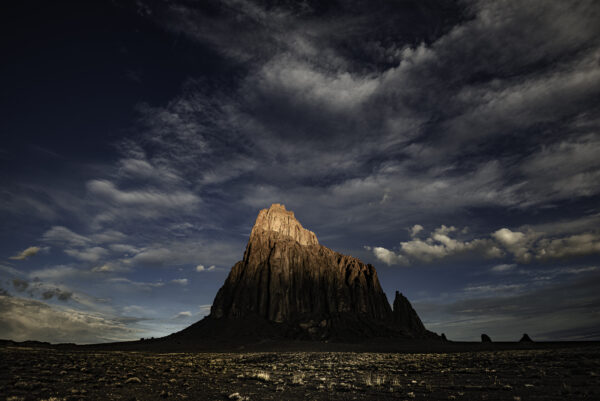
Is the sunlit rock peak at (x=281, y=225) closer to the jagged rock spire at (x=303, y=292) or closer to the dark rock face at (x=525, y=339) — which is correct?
the jagged rock spire at (x=303, y=292)

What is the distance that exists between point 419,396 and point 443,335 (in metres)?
136

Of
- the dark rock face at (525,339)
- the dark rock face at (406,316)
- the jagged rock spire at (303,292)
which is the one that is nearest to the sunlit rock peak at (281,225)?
the jagged rock spire at (303,292)

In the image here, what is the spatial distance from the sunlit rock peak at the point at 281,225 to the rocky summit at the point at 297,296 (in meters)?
0.50

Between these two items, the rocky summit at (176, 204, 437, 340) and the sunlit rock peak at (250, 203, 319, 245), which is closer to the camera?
the rocky summit at (176, 204, 437, 340)

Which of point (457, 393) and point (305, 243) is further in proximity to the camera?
point (305, 243)

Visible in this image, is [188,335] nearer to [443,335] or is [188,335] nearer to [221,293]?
[221,293]

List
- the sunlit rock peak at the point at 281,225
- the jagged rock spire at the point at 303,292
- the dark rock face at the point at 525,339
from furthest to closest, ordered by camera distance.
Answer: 1. the sunlit rock peak at the point at 281,225
2. the jagged rock spire at the point at 303,292
3. the dark rock face at the point at 525,339

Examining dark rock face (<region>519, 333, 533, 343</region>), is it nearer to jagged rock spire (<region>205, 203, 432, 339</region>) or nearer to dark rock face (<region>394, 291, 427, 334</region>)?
jagged rock spire (<region>205, 203, 432, 339</region>)

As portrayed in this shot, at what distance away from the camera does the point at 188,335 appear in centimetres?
10350

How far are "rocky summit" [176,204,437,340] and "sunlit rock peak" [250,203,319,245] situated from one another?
50cm

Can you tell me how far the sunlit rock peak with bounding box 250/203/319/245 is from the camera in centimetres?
14675

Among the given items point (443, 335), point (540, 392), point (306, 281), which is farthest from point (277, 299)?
point (540, 392)

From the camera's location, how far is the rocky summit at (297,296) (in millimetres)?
106812

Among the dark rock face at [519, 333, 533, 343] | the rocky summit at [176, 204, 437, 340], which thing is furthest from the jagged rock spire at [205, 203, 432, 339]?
the dark rock face at [519, 333, 533, 343]
